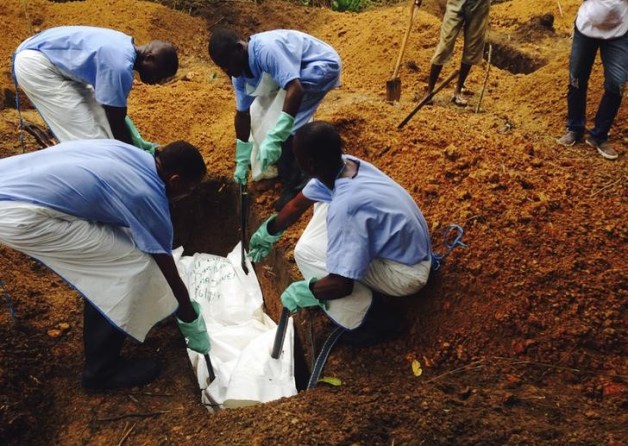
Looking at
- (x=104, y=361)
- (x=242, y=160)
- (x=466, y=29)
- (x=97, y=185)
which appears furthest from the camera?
(x=466, y=29)

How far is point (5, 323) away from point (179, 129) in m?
2.49

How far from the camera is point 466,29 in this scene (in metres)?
5.16

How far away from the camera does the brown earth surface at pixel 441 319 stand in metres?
2.40

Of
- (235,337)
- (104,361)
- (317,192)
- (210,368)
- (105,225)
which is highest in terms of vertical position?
(105,225)

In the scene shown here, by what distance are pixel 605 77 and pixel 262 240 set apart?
2.95 meters

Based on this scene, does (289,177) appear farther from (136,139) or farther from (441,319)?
(441,319)

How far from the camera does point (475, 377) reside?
2744 millimetres

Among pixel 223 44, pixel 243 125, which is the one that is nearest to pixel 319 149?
pixel 223 44

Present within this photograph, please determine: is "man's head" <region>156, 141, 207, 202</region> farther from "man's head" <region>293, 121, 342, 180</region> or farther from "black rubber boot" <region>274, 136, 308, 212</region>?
"black rubber boot" <region>274, 136, 308, 212</region>

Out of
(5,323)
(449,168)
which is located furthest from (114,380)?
(449,168)

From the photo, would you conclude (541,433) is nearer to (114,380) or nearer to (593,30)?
(114,380)

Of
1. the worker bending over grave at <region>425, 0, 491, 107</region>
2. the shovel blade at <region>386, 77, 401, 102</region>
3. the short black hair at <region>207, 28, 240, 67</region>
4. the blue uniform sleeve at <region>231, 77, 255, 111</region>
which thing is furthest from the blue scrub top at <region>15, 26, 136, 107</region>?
the worker bending over grave at <region>425, 0, 491, 107</region>

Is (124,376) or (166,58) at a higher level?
(166,58)

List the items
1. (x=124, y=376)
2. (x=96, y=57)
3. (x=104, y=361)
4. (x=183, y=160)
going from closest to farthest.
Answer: (x=183, y=160) < (x=104, y=361) < (x=124, y=376) < (x=96, y=57)
